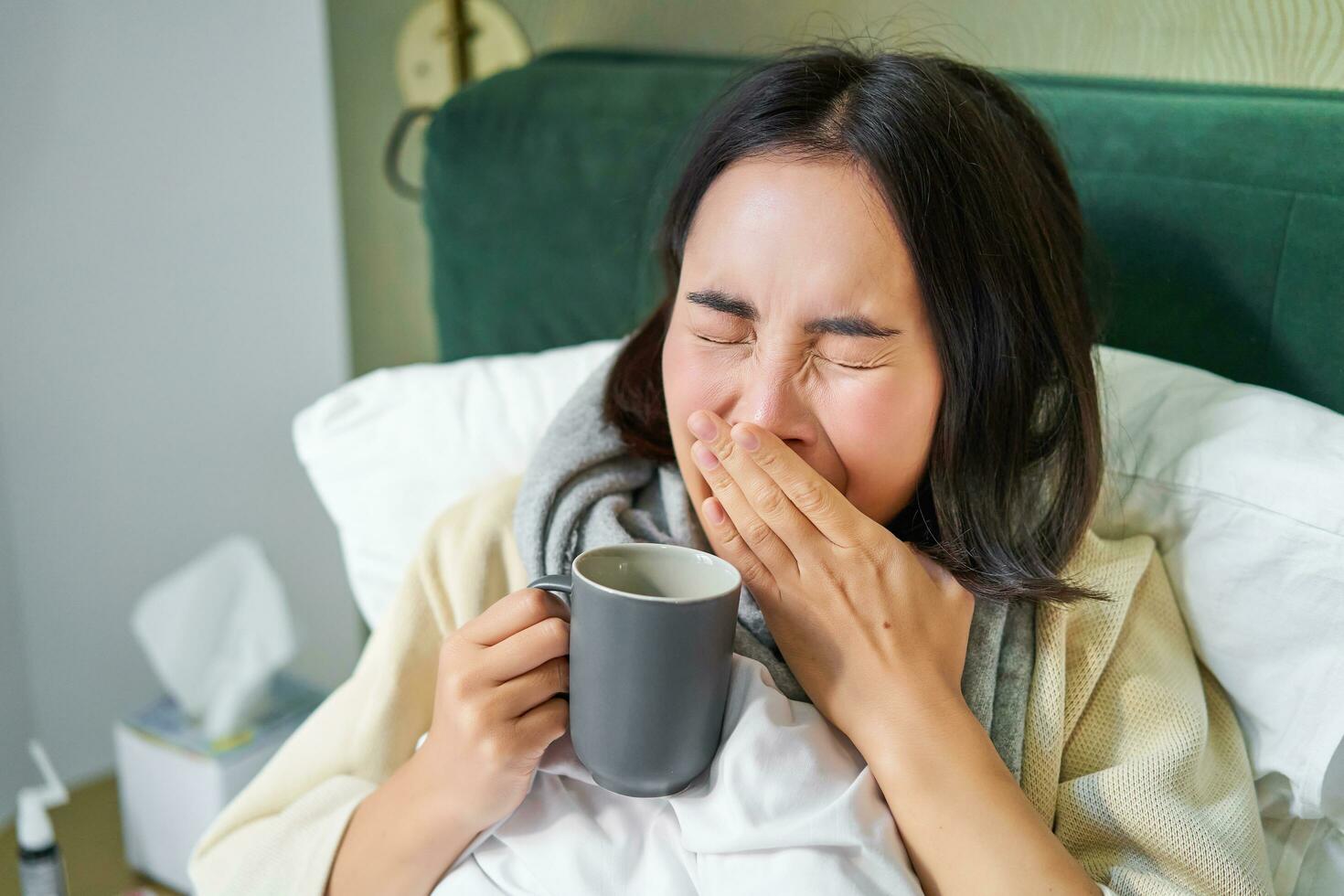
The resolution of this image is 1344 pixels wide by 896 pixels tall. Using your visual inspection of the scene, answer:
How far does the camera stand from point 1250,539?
2.91ft

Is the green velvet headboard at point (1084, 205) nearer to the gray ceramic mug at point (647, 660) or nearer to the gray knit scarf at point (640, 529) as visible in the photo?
the gray knit scarf at point (640, 529)

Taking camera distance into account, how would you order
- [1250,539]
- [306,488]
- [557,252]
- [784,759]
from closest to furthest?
[784,759]
[1250,539]
[557,252]
[306,488]

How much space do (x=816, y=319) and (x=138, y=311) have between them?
1308 millimetres

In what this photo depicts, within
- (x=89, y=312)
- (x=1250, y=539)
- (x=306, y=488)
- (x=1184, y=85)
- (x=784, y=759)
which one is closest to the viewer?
(x=784, y=759)

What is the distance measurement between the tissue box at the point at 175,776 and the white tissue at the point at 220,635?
0.09 ft

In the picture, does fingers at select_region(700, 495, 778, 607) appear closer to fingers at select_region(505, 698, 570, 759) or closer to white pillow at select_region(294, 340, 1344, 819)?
fingers at select_region(505, 698, 570, 759)

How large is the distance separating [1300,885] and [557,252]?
1.01 meters

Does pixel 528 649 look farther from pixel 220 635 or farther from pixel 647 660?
pixel 220 635

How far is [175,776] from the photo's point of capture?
149 centimetres

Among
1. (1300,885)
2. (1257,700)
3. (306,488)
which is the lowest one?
(306,488)

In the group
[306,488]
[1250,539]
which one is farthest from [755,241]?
[306,488]

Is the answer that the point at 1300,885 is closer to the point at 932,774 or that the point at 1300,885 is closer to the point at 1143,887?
the point at 1143,887

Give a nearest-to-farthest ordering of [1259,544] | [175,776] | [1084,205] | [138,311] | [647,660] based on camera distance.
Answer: [647,660], [1259,544], [1084,205], [175,776], [138,311]

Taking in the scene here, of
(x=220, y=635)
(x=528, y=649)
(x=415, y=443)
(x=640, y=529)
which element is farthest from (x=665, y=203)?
(x=220, y=635)
